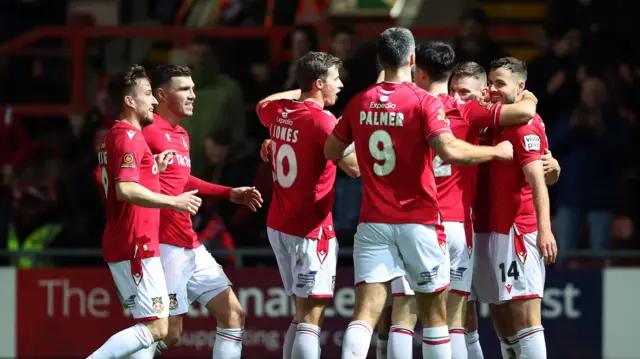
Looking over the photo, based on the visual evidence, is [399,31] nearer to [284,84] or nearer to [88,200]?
[284,84]

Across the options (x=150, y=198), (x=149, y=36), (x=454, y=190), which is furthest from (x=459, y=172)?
(x=149, y=36)

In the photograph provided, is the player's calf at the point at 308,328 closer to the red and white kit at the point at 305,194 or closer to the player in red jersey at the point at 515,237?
the red and white kit at the point at 305,194

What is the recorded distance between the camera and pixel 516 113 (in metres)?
7.98

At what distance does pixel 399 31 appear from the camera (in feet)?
25.2

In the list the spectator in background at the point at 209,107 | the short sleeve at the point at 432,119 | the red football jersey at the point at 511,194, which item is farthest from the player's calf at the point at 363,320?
the spectator in background at the point at 209,107

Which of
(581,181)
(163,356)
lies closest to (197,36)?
(163,356)

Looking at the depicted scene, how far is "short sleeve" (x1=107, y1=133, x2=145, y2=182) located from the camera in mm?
7852

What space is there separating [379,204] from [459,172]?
97 centimetres

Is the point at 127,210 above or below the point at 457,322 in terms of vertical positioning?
above

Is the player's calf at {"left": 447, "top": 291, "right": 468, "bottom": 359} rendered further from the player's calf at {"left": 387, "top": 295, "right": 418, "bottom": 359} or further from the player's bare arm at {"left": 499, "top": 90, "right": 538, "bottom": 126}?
the player's bare arm at {"left": 499, "top": 90, "right": 538, "bottom": 126}

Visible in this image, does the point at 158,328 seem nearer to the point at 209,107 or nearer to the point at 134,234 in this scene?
the point at 134,234

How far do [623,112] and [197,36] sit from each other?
4315mm

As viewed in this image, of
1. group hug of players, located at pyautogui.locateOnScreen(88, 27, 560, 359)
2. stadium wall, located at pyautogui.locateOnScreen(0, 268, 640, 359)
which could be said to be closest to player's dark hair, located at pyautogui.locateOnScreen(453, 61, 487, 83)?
group hug of players, located at pyautogui.locateOnScreen(88, 27, 560, 359)

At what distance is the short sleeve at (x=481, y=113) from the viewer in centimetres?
808
